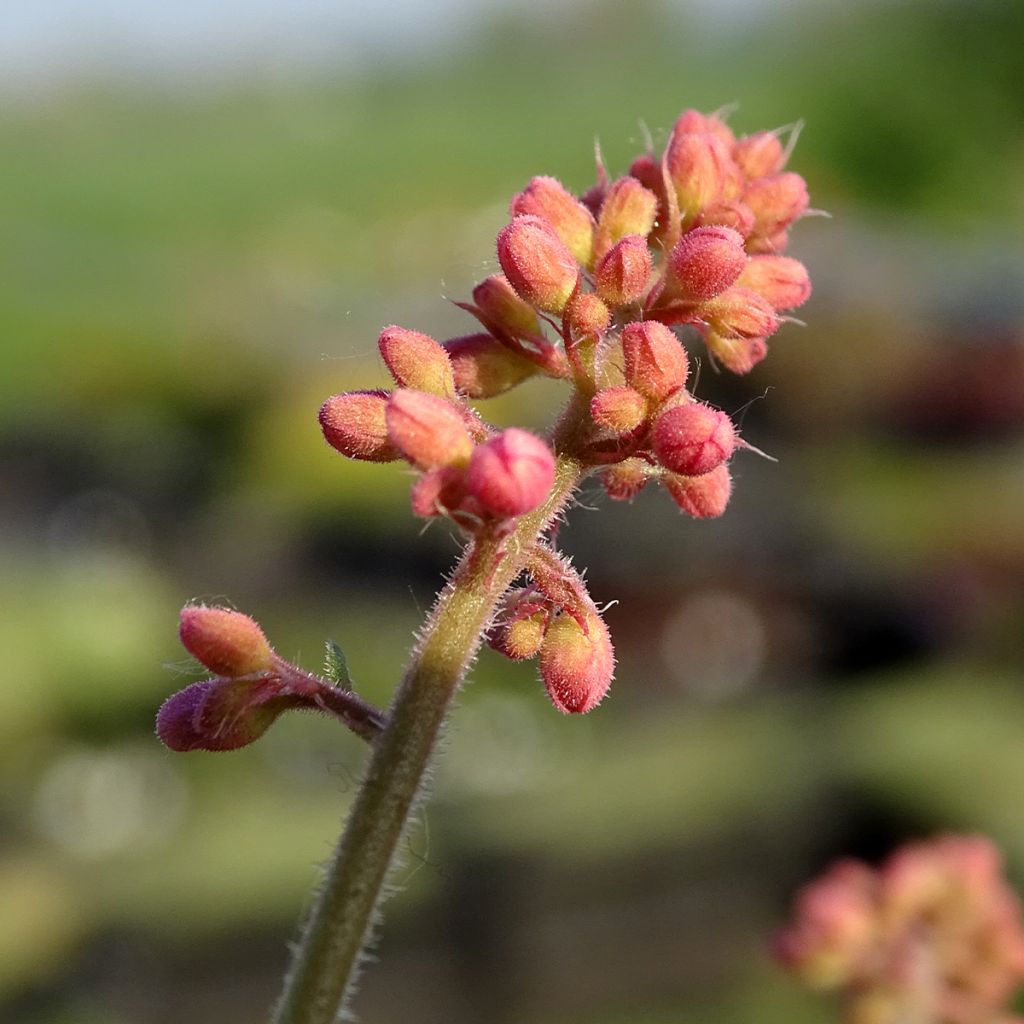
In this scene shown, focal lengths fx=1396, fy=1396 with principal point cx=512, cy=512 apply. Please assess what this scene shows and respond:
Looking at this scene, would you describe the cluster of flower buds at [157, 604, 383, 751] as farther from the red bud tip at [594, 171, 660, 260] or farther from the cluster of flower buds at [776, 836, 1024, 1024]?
the cluster of flower buds at [776, 836, 1024, 1024]

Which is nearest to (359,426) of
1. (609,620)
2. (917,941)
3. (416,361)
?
(416,361)

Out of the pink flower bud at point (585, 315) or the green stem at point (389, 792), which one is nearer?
the green stem at point (389, 792)

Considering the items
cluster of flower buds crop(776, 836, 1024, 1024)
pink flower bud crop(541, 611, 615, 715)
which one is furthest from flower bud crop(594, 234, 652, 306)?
cluster of flower buds crop(776, 836, 1024, 1024)

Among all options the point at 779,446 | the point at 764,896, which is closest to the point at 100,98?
the point at 779,446

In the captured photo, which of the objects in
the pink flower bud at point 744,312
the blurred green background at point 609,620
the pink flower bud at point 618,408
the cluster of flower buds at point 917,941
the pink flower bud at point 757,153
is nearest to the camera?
the pink flower bud at point 618,408

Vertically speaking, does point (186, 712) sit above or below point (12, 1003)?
above

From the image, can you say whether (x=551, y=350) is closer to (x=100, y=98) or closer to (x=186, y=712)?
(x=186, y=712)

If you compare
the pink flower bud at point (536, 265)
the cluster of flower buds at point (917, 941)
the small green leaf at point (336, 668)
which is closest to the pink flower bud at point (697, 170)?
the pink flower bud at point (536, 265)

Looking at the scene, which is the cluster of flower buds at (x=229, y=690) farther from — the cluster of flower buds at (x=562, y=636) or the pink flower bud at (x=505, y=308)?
the pink flower bud at (x=505, y=308)
